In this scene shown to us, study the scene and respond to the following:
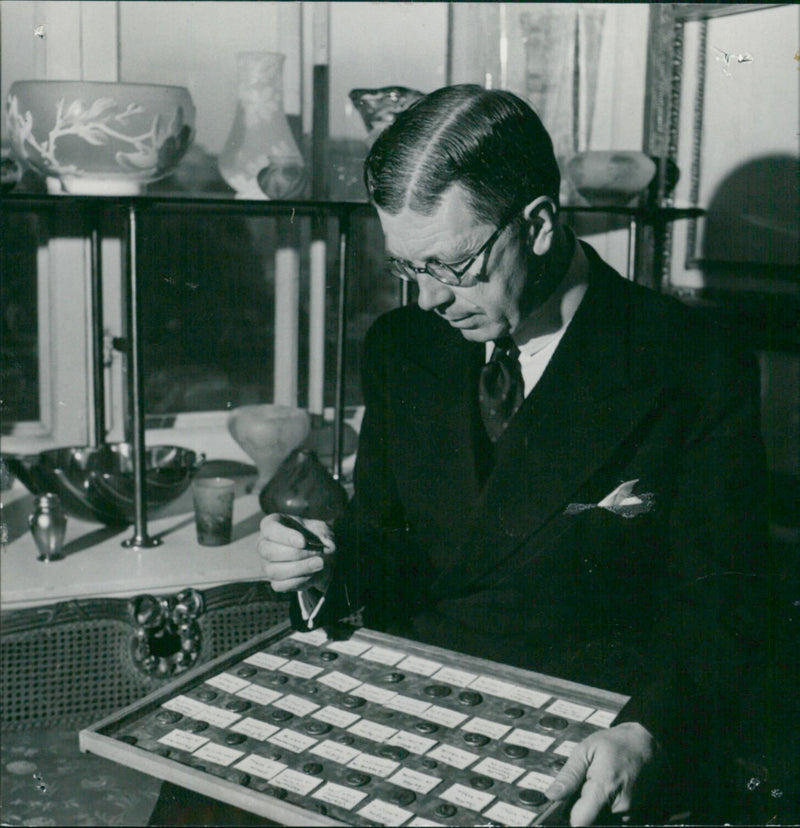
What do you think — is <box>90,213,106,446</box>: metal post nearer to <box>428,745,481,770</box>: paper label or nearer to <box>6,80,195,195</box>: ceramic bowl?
<box>6,80,195,195</box>: ceramic bowl

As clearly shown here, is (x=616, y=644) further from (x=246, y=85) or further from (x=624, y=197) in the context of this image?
(x=246, y=85)

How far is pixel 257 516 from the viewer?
2.84 meters

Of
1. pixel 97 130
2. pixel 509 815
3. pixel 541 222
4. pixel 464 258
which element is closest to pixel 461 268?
pixel 464 258

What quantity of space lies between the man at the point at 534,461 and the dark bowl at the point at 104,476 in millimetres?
747

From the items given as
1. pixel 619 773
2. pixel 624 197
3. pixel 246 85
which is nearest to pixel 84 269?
pixel 246 85

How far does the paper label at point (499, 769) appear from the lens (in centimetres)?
130

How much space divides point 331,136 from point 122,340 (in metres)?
0.80

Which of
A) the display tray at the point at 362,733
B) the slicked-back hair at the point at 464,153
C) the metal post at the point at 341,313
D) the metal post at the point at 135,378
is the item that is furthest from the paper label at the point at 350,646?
the metal post at the point at 341,313

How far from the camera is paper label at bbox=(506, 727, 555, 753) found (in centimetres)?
138

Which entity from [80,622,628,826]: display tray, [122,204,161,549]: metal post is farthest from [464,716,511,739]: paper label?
[122,204,161,549]: metal post

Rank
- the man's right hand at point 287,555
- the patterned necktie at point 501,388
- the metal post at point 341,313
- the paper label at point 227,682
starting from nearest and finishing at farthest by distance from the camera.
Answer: the paper label at point 227,682 → the man's right hand at point 287,555 → the patterned necktie at point 501,388 → the metal post at point 341,313

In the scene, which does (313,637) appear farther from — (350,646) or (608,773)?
(608,773)

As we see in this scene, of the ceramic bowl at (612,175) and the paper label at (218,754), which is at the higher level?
the ceramic bowl at (612,175)

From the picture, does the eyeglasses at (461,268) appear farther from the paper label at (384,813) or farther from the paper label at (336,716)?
the paper label at (384,813)
